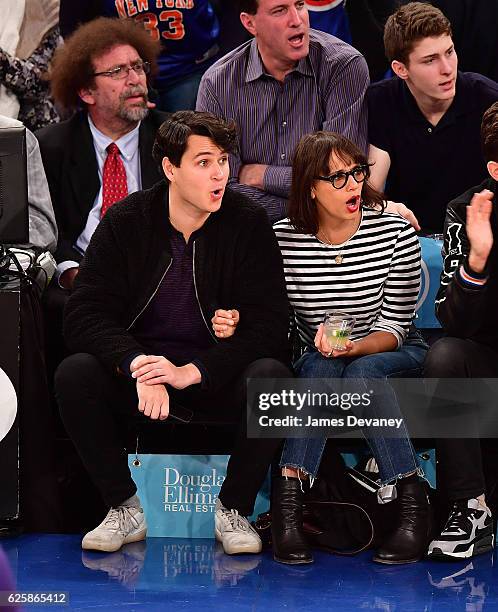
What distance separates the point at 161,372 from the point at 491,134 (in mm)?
1320

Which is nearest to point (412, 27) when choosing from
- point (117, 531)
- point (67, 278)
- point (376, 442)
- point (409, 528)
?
point (67, 278)

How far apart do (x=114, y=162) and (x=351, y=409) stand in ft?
5.61

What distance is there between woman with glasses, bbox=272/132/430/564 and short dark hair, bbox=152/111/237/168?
0.83ft

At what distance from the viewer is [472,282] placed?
3.68m

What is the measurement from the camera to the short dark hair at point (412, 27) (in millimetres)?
4535

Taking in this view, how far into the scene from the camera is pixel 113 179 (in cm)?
486

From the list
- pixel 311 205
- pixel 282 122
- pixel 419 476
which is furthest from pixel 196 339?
pixel 282 122

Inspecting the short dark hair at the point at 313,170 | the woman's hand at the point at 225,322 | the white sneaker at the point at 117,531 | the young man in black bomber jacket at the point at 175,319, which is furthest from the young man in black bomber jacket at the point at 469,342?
the white sneaker at the point at 117,531

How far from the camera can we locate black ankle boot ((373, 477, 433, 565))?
362cm

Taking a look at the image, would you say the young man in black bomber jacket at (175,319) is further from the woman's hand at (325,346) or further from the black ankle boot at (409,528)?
the black ankle boot at (409,528)

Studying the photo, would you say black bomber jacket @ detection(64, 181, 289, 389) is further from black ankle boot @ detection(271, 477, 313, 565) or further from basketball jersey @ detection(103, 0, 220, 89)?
basketball jersey @ detection(103, 0, 220, 89)

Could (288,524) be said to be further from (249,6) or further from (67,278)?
(249,6)

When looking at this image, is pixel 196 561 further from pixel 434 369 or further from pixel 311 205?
pixel 311 205

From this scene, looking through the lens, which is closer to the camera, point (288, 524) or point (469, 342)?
point (288, 524)
